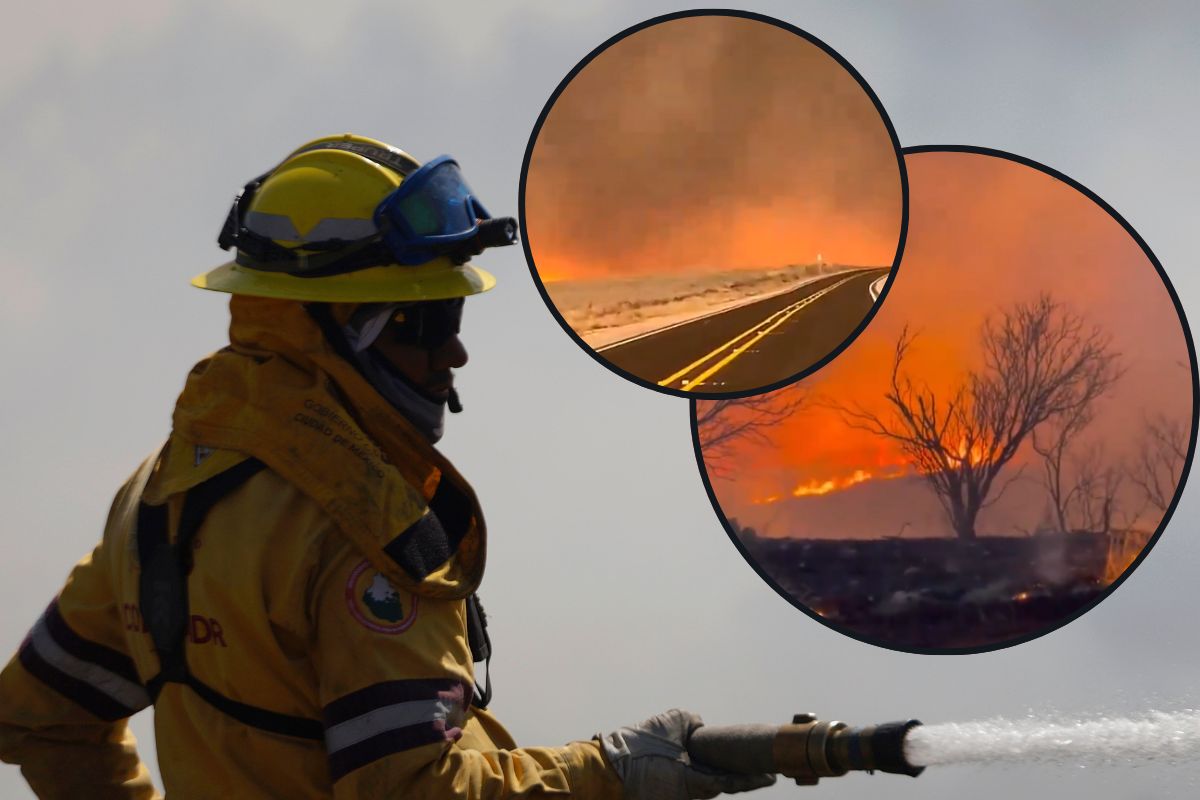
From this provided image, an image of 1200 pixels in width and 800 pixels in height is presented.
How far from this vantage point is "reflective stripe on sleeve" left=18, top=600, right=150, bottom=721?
782 cm

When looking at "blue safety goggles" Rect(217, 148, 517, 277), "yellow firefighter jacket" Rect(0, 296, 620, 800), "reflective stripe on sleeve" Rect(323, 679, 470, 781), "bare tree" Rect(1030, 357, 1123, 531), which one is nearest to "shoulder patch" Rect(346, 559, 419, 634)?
"yellow firefighter jacket" Rect(0, 296, 620, 800)

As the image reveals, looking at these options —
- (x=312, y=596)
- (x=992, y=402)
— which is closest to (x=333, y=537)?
(x=312, y=596)

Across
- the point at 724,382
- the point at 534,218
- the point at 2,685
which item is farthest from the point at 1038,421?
the point at 2,685

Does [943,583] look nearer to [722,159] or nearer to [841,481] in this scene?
[841,481]

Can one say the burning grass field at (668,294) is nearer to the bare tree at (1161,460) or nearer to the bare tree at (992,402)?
the bare tree at (992,402)

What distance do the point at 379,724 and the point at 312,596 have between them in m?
0.52

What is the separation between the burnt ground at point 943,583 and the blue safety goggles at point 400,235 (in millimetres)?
3142

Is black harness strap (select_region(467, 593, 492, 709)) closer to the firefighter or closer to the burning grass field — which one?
the firefighter

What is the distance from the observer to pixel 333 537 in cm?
655

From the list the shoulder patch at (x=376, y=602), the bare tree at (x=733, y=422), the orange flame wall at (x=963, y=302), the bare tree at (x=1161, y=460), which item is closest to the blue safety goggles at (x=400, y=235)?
the shoulder patch at (x=376, y=602)

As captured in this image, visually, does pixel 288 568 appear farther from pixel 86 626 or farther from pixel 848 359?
pixel 848 359

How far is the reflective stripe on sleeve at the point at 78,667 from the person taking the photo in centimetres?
782

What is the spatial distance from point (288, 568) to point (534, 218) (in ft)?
10.6

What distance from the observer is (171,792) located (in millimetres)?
6805
